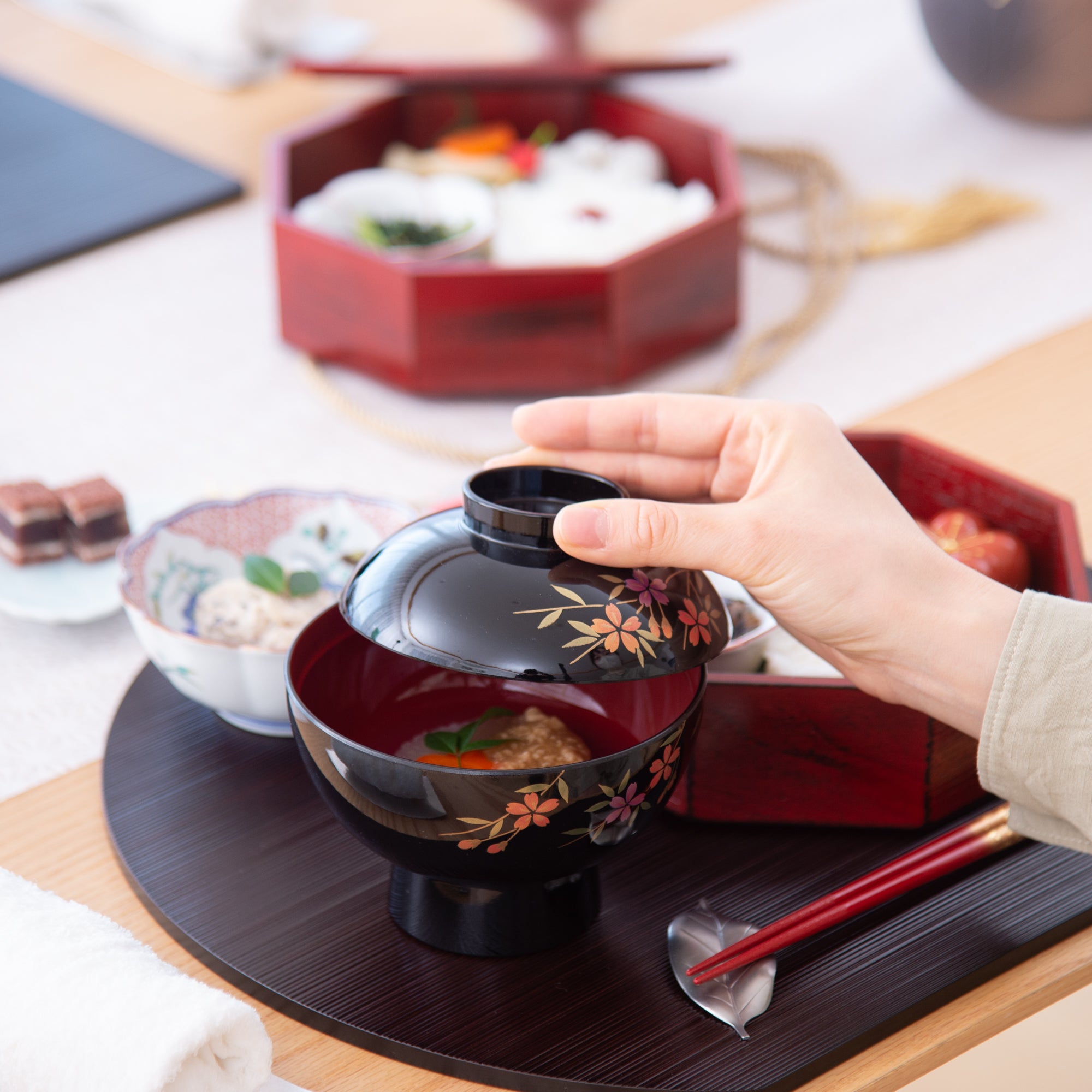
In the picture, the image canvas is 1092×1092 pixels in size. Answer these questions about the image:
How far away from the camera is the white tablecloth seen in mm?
1022

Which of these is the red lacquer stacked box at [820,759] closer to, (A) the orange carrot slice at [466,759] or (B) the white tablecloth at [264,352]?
(A) the orange carrot slice at [466,759]

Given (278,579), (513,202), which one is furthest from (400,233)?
(278,579)

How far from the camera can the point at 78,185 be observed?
5.36 feet

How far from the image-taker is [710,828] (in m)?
0.82

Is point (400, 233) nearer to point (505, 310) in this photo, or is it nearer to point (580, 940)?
point (505, 310)

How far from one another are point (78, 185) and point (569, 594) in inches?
47.6

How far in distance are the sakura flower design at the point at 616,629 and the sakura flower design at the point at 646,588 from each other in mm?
14

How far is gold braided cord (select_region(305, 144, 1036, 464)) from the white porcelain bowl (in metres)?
0.32

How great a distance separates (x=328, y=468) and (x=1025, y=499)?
0.59 metres

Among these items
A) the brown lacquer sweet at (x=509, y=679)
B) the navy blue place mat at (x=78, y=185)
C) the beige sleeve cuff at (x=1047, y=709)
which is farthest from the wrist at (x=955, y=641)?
the navy blue place mat at (x=78, y=185)

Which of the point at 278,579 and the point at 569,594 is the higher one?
the point at 569,594

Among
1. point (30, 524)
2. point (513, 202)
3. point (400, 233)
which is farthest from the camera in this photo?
point (513, 202)

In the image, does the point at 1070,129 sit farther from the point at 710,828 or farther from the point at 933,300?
the point at 710,828

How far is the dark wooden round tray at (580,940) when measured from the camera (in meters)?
0.67
